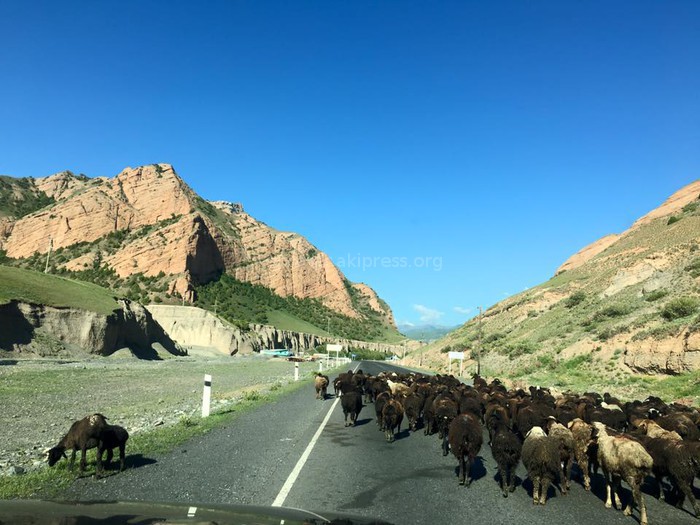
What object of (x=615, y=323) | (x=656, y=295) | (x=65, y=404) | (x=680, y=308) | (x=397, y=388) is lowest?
(x=65, y=404)

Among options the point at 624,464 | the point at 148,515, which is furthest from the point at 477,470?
the point at 148,515

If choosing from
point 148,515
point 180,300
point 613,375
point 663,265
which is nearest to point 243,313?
point 180,300

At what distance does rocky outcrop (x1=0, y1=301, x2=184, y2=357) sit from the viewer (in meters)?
46.0

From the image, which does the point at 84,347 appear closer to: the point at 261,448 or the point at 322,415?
the point at 322,415

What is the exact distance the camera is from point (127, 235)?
438ft

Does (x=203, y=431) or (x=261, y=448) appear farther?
(x=203, y=431)

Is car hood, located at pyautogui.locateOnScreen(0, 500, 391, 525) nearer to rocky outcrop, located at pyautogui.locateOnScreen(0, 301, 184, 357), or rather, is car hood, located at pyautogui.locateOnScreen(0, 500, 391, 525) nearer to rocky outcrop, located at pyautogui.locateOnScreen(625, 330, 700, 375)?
rocky outcrop, located at pyautogui.locateOnScreen(625, 330, 700, 375)

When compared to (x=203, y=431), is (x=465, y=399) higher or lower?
higher

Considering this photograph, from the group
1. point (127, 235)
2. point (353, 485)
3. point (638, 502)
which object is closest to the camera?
point (638, 502)

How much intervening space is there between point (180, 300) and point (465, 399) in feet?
365

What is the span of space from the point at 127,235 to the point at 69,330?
3434 inches

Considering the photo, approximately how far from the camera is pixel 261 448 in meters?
10.9

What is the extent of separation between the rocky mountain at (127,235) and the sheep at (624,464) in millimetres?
113994

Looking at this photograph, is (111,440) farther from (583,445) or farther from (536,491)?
(583,445)
